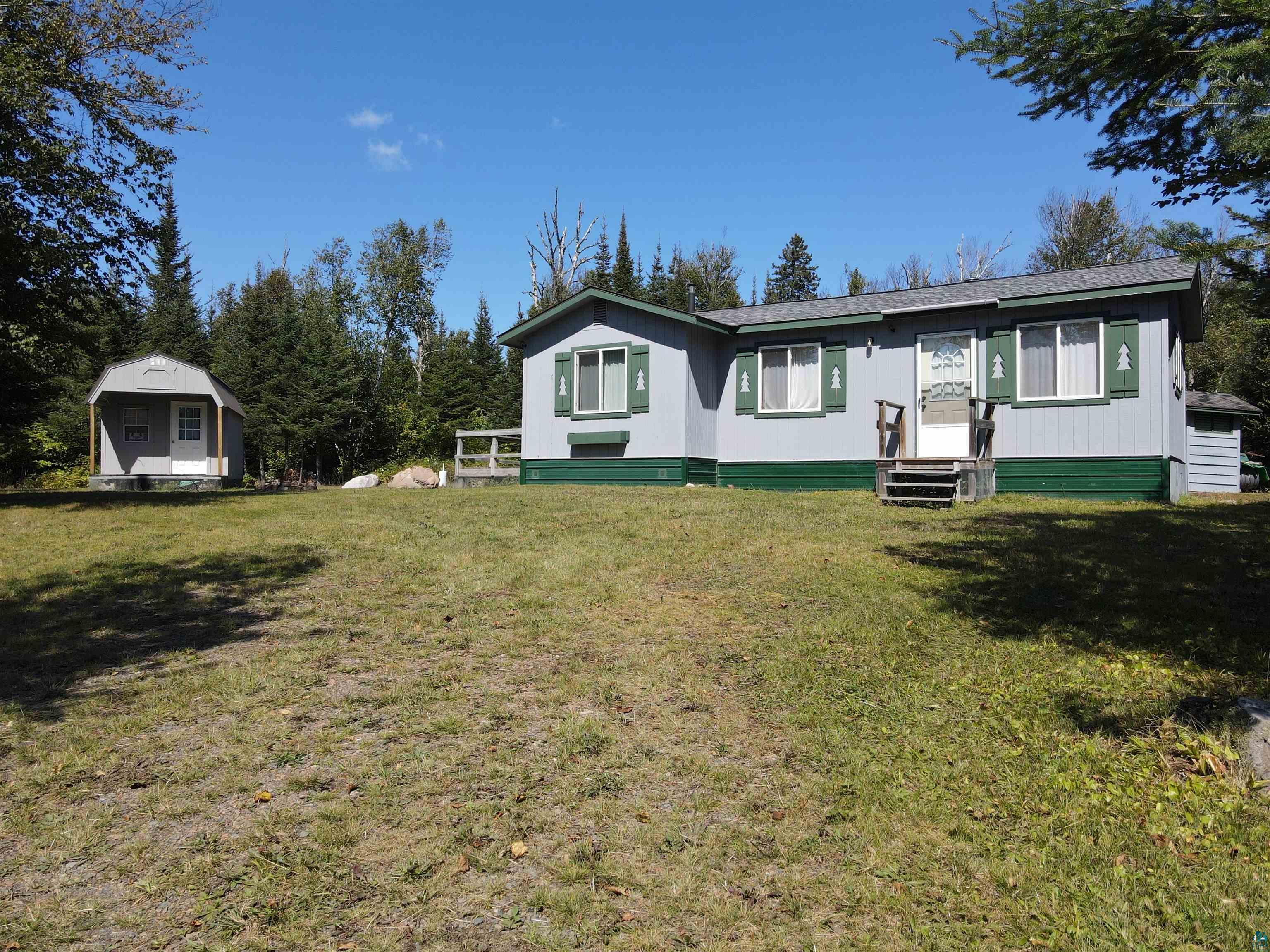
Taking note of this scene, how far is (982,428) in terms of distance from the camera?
1355 cm

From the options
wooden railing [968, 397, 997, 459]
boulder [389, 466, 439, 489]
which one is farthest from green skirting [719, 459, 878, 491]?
boulder [389, 466, 439, 489]

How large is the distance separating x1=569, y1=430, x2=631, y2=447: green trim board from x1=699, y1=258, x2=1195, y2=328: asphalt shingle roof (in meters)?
2.93

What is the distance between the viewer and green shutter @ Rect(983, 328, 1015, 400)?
44.9 ft

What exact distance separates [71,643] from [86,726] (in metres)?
1.76

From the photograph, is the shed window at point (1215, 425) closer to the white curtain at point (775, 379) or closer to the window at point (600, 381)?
the white curtain at point (775, 379)

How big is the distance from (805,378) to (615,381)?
3.98 meters

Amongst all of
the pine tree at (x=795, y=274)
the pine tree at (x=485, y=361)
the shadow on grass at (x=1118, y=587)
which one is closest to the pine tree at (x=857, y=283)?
the pine tree at (x=795, y=274)

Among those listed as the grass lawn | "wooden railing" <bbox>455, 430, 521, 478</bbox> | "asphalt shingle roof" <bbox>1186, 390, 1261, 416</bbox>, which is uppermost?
"asphalt shingle roof" <bbox>1186, 390, 1261, 416</bbox>

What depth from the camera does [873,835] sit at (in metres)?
3.29

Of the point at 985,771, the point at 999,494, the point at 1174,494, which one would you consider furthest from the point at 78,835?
the point at 1174,494

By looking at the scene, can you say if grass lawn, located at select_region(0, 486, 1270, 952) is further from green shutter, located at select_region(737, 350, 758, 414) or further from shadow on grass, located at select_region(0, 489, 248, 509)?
green shutter, located at select_region(737, 350, 758, 414)

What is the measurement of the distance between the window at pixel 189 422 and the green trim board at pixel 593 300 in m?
10.9

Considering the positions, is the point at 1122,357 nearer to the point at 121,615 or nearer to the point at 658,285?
the point at 121,615

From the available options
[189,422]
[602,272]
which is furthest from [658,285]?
[189,422]
